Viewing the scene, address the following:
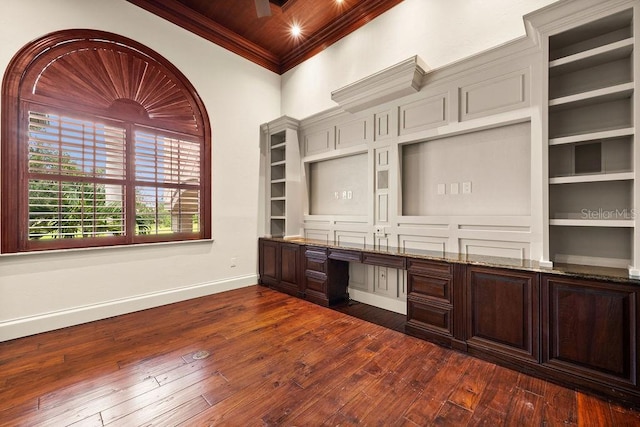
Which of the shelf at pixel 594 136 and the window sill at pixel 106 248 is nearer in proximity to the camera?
the shelf at pixel 594 136

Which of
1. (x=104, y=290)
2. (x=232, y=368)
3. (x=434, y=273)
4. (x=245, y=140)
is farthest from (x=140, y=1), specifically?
(x=434, y=273)

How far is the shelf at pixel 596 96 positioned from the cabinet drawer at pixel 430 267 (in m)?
1.62

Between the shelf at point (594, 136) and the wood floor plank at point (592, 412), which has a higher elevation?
the shelf at point (594, 136)

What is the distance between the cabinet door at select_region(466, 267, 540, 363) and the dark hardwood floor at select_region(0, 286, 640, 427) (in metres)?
0.17

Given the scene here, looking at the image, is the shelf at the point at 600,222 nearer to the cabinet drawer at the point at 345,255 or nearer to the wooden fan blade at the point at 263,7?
the cabinet drawer at the point at 345,255

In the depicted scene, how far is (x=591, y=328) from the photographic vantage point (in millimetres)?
1924

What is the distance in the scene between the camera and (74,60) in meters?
3.11

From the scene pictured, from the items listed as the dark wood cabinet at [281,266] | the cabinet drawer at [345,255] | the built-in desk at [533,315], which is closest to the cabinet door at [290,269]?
the dark wood cabinet at [281,266]

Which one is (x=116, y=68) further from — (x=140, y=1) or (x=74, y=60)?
(x=140, y=1)

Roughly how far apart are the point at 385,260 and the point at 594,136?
2018 millimetres

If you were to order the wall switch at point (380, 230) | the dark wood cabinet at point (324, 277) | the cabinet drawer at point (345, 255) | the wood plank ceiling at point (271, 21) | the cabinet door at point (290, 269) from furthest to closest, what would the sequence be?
the cabinet door at point (290, 269), the wood plank ceiling at point (271, 21), the dark wood cabinet at point (324, 277), the wall switch at point (380, 230), the cabinet drawer at point (345, 255)

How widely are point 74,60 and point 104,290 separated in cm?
269

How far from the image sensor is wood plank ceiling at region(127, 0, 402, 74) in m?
3.81

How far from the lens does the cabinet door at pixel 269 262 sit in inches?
174
